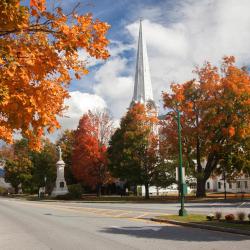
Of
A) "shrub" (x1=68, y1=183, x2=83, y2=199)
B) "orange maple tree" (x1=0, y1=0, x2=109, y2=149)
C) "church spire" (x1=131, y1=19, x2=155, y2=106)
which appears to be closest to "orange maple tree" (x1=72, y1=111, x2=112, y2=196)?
"shrub" (x1=68, y1=183, x2=83, y2=199)

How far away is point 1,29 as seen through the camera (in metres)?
7.47

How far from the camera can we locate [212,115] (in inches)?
1634

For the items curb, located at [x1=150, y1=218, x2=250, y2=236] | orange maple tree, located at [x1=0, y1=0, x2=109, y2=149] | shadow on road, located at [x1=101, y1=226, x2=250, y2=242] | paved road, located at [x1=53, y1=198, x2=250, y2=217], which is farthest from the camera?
paved road, located at [x1=53, y1=198, x2=250, y2=217]

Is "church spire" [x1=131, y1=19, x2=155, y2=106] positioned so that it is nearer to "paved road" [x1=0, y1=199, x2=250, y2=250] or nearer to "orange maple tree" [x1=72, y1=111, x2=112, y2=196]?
"orange maple tree" [x1=72, y1=111, x2=112, y2=196]

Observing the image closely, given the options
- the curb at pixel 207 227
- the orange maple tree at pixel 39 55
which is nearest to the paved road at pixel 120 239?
the curb at pixel 207 227

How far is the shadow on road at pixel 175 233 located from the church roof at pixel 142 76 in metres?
73.9

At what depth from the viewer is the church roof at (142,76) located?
3526 inches

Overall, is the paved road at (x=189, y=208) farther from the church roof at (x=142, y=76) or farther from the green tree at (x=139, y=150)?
the church roof at (x=142, y=76)

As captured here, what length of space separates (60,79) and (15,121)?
4.33ft

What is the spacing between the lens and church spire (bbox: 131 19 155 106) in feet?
294

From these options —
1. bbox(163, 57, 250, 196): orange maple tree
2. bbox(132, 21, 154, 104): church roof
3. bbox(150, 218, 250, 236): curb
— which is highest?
bbox(132, 21, 154, 104): church roof

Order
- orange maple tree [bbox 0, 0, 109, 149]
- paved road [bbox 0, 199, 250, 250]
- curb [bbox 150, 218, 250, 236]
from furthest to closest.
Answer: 1. curb [bbox 150, 218, 250, 236]
2. paved road [bbox 0, 199, 250, 250]
3. orange maple tree [bbox 0, 0, 109, 149]

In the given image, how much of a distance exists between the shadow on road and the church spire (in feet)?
242

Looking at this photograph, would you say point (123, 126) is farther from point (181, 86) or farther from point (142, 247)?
point (142, 247)
